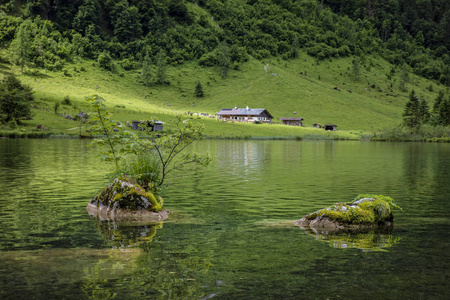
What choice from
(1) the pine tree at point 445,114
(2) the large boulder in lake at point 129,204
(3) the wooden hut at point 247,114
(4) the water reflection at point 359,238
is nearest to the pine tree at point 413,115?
(1) the pine tree at point 445,114

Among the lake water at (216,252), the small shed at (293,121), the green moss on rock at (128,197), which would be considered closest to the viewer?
the lake water at (216,252)

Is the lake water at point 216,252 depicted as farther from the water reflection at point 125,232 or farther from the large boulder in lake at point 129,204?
the large boulder in lake at point 129,204

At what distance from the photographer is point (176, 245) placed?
54.1 feet

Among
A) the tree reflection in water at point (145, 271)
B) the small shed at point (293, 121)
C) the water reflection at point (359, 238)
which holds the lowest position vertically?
the water reflection at point (359, 238)

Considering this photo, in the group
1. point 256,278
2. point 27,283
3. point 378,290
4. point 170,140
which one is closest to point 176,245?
point 256,278

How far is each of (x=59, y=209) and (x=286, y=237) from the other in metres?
14.0

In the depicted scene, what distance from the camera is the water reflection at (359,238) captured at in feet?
54.3

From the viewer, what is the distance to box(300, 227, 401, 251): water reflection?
54.3 ft

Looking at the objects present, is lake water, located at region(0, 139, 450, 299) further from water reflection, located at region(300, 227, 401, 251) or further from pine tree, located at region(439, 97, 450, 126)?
pine tree, located at region(439, 97, 450, 126)

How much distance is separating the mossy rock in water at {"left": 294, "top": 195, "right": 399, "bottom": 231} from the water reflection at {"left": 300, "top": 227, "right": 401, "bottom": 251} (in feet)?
1.45

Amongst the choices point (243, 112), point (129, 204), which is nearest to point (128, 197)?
point (129, 204)

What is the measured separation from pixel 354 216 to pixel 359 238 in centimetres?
191

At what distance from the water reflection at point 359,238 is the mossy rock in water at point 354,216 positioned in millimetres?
441

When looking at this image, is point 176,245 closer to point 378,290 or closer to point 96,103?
point 378,290
